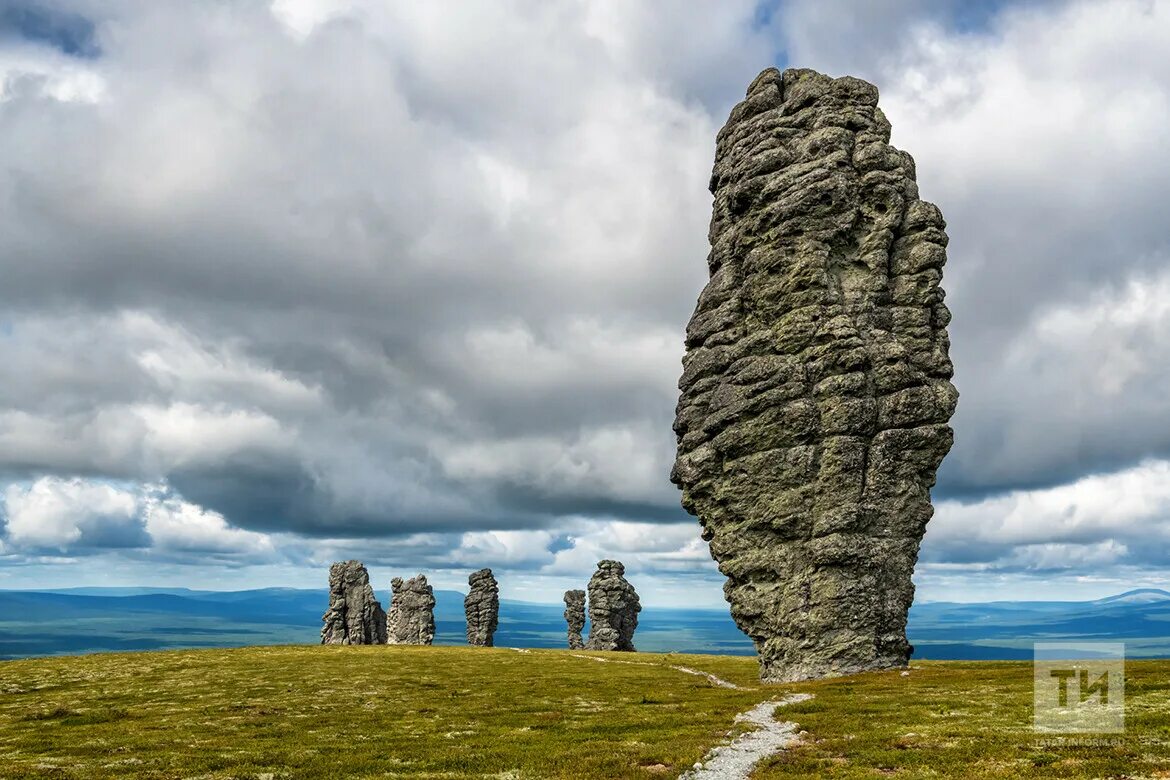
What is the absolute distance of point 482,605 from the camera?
17638 cm

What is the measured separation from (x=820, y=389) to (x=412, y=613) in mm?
130863

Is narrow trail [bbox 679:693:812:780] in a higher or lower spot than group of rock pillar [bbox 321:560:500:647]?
higher

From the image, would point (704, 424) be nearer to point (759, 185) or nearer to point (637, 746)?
point (759, 185)

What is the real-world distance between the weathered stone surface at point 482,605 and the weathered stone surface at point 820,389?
111452 millimetres

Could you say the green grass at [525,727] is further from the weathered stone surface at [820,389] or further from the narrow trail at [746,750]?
the weathered stone surface at [820,389]

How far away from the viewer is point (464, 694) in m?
61.8

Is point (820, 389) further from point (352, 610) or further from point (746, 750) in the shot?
point (352, 610)

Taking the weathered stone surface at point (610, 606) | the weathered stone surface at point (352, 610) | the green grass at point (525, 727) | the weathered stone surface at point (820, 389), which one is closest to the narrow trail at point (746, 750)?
the green grass at point (525, 727)

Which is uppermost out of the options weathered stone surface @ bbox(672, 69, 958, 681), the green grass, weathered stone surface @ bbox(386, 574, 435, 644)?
weathered stone surface @ bbox(672, 69, 958, 681)

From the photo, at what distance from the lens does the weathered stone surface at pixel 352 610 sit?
16788cm

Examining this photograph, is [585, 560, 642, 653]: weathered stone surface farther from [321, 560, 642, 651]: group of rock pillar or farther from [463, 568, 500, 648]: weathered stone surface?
[463, 568, 500, 648]: weathered stone surface

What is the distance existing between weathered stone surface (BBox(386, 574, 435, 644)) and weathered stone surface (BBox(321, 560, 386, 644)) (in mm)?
3172

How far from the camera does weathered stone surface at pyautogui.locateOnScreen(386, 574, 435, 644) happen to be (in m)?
170

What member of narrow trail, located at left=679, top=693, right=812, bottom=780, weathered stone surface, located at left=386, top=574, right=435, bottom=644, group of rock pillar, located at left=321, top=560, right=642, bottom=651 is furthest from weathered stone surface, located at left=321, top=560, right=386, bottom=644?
narrow trail, located at left=679, top=693, right=812, bottom=780
